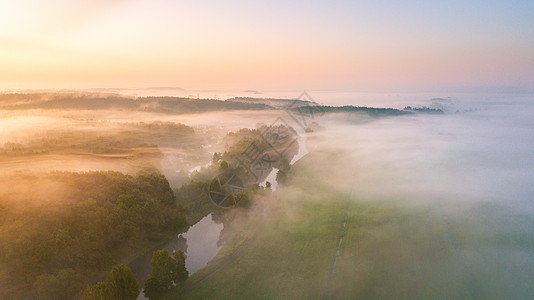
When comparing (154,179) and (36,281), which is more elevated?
(154,179)

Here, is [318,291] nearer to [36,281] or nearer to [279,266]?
[279,266]

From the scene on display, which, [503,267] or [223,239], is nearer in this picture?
[503,267]

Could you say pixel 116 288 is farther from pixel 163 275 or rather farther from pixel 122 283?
pixel 163 275

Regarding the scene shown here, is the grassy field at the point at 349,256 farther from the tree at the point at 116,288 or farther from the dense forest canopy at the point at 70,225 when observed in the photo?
the dense forest canopy at the point at 70,225

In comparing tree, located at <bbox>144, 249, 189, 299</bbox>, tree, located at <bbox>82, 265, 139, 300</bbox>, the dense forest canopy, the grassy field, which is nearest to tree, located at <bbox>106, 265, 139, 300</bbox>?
tree, located at <bbox>82, 265, 139, 300</bbox>

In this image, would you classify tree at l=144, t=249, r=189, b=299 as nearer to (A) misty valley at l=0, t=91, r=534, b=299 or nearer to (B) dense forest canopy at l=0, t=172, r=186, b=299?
(A) misty valley at l=0, t=91, r=534, b=299

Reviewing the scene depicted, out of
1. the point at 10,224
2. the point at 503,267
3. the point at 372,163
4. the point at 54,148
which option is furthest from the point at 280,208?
the point at 54,148
